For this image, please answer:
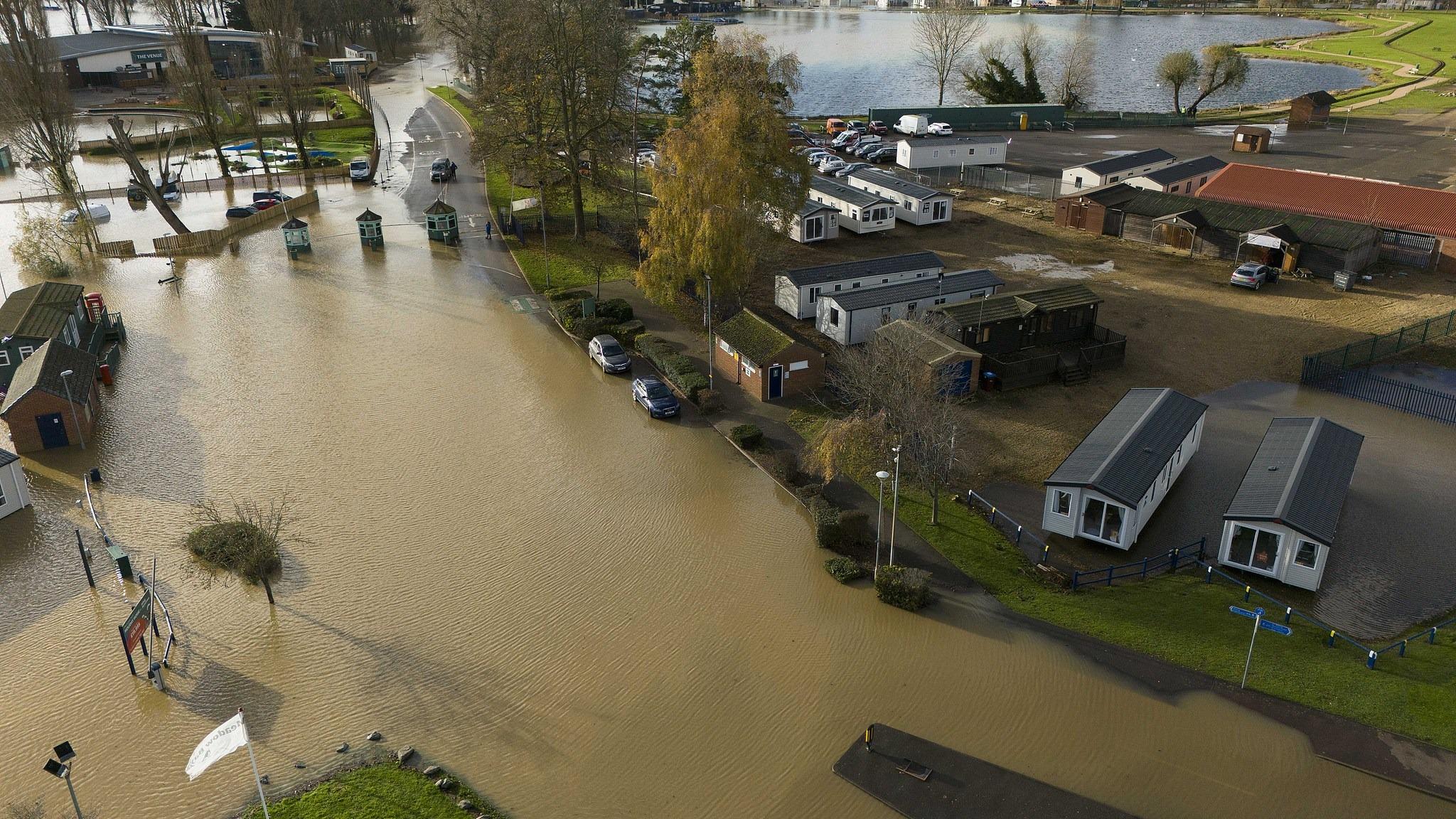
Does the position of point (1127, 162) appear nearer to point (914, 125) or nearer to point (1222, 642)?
point (914, 125)

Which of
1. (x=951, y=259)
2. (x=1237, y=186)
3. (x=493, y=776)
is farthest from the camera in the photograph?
(x=1237, y=186)

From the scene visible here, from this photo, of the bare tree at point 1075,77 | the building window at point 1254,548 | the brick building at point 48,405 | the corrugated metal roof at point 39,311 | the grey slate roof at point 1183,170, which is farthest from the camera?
the bare tree at point 1075,77

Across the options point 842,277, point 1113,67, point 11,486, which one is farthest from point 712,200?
point 1113,67

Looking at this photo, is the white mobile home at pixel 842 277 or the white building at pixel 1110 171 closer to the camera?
the white mobile home at pixel 842 277

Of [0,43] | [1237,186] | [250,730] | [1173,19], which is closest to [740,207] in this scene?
[250,730]

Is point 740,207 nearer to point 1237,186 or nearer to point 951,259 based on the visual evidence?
point 951,259

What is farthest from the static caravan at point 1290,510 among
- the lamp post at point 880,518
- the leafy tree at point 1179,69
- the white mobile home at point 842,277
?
the leafy tree at point 1179,69

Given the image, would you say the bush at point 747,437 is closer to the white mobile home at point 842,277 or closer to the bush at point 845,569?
the bush at point 845,569
